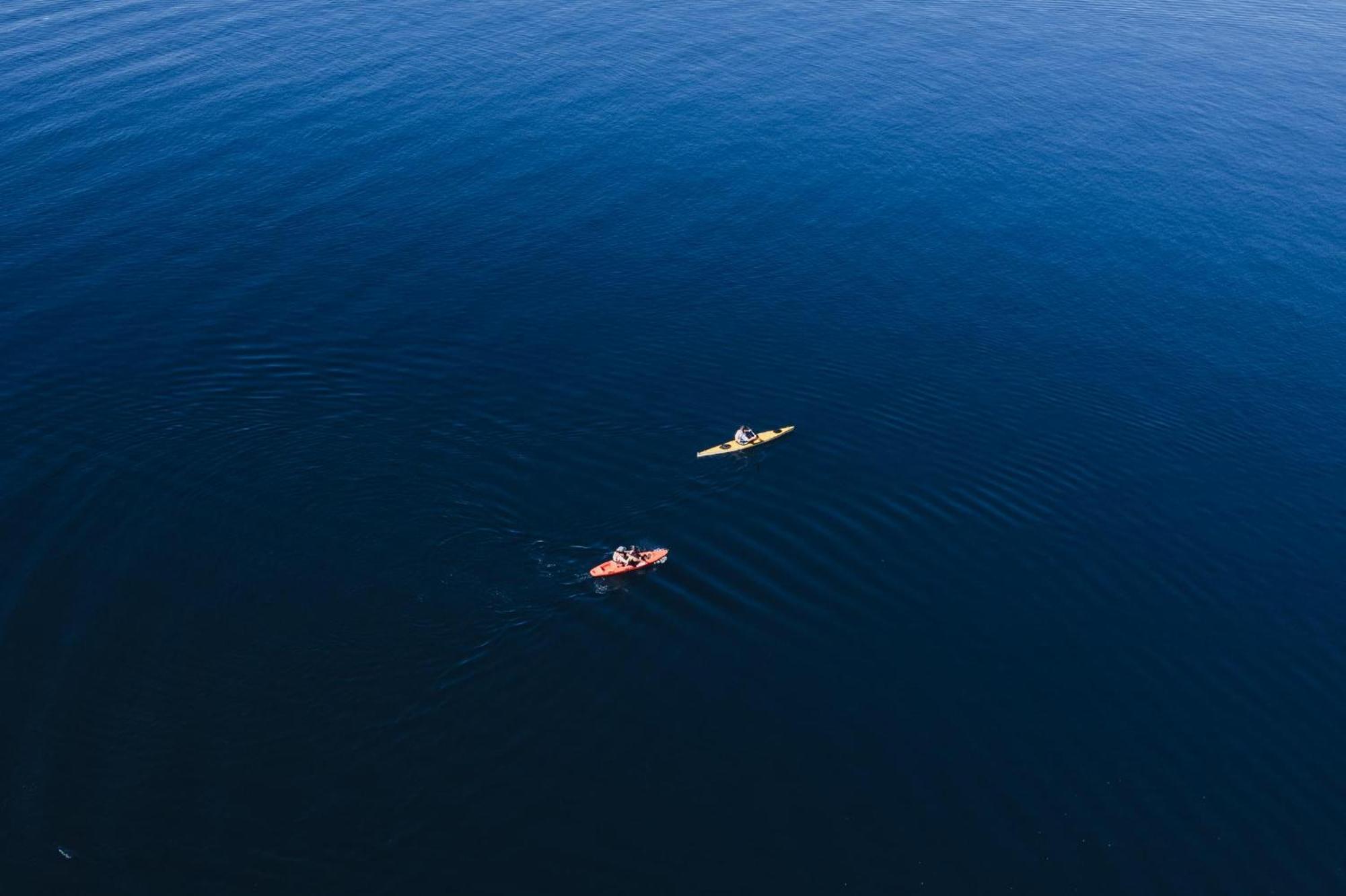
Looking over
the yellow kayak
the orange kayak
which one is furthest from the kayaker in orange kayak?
the yellow kayak

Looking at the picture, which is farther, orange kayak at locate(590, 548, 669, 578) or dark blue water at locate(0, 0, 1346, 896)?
orange kayak at locate(590, 548, 669, 578)

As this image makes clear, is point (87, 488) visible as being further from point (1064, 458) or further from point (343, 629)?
point (1064, 458)

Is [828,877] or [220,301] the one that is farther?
[220,301]

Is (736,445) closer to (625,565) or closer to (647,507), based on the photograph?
(647,507)

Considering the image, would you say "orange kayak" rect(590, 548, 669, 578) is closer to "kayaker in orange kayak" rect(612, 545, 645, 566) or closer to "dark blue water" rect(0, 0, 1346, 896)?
"kayaker in orange kayak" rect(612, 545, 645, 566)

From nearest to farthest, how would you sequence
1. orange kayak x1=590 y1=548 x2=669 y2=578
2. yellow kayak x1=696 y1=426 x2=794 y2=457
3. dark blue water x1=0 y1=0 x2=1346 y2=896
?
dark blue water x1=0 y1=0 x2=1346 y2=896, orange kayak x1=590 y1=548 x2=669 y2=578, yellow kayak x1=696 y1=426 x2=794 y2=457

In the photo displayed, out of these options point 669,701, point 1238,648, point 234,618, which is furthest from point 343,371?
point 1238,648
